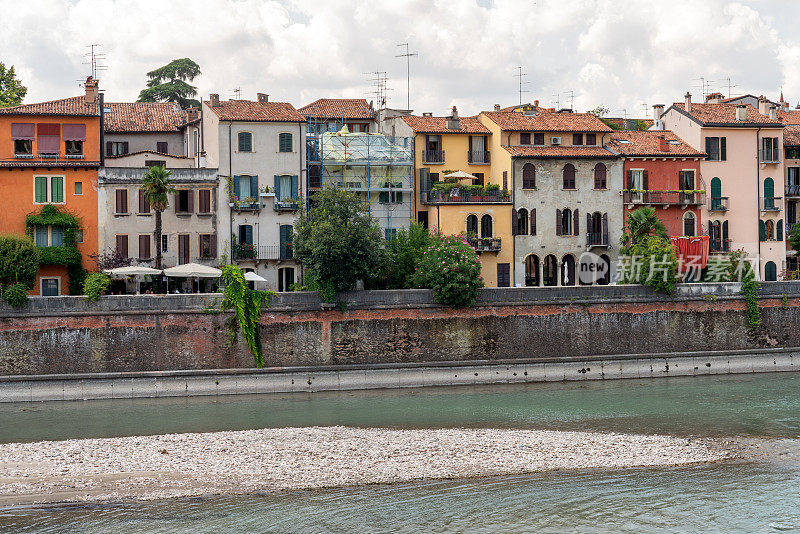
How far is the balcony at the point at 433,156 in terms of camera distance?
5659cm

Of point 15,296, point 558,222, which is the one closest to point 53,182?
point 15,296

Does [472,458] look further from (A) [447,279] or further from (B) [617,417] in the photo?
(A) [447,279]

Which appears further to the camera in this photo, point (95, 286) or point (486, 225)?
point (486, 225)

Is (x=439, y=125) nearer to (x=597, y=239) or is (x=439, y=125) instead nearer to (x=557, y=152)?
(x=557, y=152)

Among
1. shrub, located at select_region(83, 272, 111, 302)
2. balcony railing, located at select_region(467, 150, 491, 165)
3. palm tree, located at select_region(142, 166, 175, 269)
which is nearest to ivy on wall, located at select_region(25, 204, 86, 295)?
shrub, located at select_region(83, 272, 111, 302)

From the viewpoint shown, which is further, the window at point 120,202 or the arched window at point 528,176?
the arched window at point 528,176

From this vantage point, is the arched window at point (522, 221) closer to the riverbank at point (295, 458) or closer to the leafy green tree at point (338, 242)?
the leafy green tree at point (338, 242)

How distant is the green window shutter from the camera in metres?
49.6

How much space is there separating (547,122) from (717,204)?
1183cm

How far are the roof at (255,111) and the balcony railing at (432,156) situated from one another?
300 inches

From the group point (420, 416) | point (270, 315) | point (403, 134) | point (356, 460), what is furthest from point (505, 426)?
point (403, 134)

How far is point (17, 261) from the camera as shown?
147ft

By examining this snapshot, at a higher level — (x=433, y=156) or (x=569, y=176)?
(x=433, y=156)

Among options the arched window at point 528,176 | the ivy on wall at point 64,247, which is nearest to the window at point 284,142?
the ivy on wall at point 64,247
